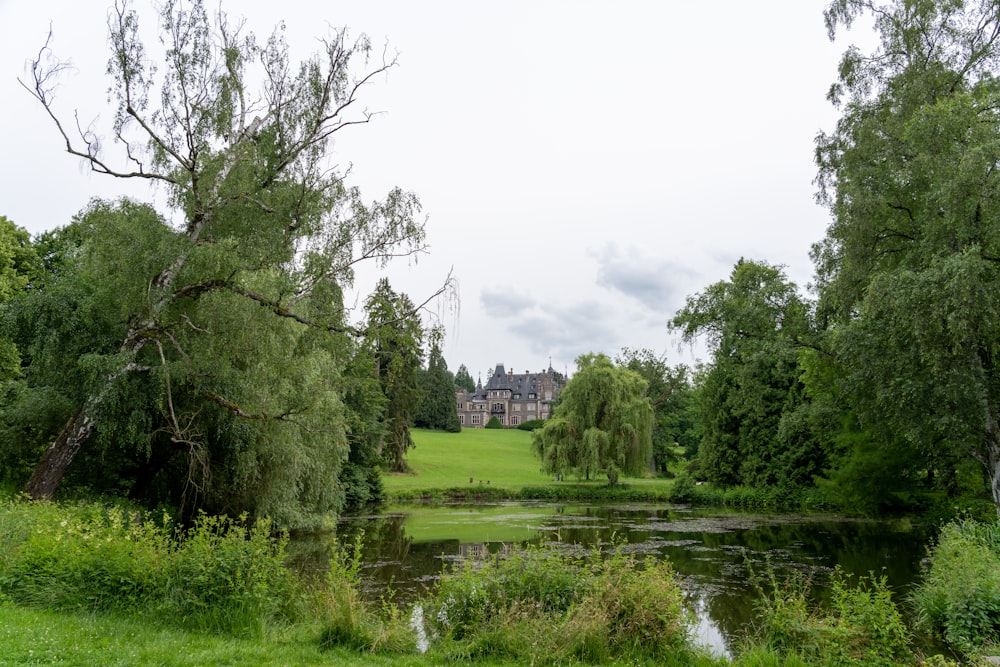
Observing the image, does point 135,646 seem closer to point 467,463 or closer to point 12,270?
point 12,270

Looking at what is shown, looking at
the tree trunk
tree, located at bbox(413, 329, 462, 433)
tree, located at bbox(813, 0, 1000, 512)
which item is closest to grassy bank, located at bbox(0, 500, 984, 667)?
the tree trunk

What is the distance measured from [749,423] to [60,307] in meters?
34.5

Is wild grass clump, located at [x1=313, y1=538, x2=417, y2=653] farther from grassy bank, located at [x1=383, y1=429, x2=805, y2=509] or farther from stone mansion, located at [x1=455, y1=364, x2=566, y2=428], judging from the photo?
stone mansion, located at [x1=455, y1=364, x2=566, y2=428]

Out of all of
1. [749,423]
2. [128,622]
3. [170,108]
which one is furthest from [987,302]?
[749,423]

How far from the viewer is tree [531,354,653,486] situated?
40250 millimetres

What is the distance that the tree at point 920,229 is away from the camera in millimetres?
15117

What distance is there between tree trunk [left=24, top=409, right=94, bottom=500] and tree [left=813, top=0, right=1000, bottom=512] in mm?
17994

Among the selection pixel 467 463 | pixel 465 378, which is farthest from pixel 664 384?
pixel 465 378

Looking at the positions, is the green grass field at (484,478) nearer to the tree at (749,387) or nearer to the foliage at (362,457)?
the foliage at (362,457)

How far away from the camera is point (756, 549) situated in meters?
20.1

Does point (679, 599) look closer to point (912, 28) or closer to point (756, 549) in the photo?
point (756, 549)

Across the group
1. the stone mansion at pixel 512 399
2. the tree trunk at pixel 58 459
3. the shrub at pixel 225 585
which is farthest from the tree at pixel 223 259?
the stone mansion at pixel 512 399

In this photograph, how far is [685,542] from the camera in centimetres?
2162

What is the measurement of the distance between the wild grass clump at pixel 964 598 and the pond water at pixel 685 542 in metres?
1.64
